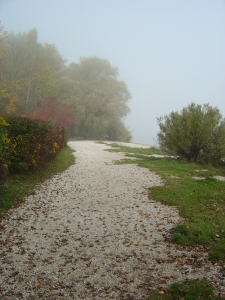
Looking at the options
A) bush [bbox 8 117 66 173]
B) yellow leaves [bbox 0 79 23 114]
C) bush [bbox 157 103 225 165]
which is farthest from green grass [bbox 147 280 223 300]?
yellow leaves [bbox 0 79 23 114]

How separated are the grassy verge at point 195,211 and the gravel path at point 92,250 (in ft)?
0.73

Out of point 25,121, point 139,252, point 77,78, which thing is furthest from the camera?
point 77,78

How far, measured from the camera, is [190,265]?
4.03m

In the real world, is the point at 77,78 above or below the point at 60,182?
above

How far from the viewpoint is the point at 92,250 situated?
4699 mm

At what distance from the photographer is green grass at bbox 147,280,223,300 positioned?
3229 mm

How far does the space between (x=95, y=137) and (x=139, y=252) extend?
37.5 metres

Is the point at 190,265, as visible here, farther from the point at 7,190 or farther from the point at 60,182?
the point at 60,182

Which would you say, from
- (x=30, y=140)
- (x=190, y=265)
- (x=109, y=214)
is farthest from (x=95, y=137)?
(x=190, y=265)

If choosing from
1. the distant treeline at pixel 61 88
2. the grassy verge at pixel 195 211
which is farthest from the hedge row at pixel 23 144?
the distant treeline at pixel 61 88

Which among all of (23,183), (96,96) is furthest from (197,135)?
(96,96)

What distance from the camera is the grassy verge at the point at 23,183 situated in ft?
24.0

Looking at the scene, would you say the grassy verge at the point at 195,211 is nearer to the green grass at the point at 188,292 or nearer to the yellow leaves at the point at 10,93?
the green grass at the point at 188,292

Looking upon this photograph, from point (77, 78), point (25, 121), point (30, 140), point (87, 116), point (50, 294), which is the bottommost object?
point (50, 294)
